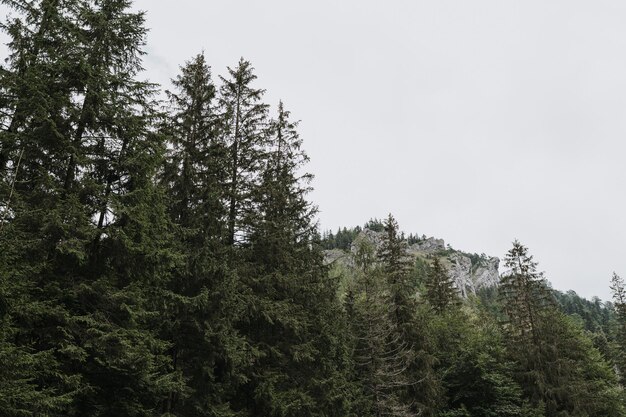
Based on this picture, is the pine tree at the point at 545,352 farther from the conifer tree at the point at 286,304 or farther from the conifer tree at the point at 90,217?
the conifer tree at the point at 90,217

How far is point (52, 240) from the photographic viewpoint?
855 centimetres

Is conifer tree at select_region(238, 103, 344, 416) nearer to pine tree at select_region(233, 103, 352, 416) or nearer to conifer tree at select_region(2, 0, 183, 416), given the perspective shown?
pine tree at select_region(233, 103, 352, 416)

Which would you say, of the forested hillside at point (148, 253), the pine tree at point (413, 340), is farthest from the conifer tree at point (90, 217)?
the pine tree at point (413, 340)

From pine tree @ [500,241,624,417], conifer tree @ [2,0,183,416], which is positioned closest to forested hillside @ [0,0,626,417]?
conifer tree @ [2,0,183,416]

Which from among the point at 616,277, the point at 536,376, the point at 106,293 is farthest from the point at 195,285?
the point at 616,277

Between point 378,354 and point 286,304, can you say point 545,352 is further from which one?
point 286,304

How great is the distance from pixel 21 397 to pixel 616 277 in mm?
51516

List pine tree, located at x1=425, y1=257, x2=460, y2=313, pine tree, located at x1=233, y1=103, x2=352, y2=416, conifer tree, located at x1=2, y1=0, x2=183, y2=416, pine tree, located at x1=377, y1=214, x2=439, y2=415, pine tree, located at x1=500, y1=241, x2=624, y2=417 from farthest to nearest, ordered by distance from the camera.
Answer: pine tree, located at x1=425, y1=257, x2=460, y2=313
pine tree, located at x1=500, y1=241, x2=624, y2=417
pine tree, located at x1=377, y1=214, x2=439, y2=415
pine tree, located at x1=233, y1=103, x2=352, y2=416
conifer tree, located at x1=2, y1=0, x2=183, y2=416

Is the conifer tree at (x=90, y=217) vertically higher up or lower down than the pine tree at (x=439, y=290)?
lower down

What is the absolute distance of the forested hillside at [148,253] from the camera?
825 centimetres

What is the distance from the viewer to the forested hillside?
8250 mm

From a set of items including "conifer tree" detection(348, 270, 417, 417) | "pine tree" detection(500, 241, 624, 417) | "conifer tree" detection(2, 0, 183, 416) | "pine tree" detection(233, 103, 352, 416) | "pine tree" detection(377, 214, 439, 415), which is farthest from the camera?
"pine tree" detection(500, 241, 624, 417)

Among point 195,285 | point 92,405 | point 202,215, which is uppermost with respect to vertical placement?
point 202,215

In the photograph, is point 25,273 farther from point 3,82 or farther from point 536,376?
point 536,376
